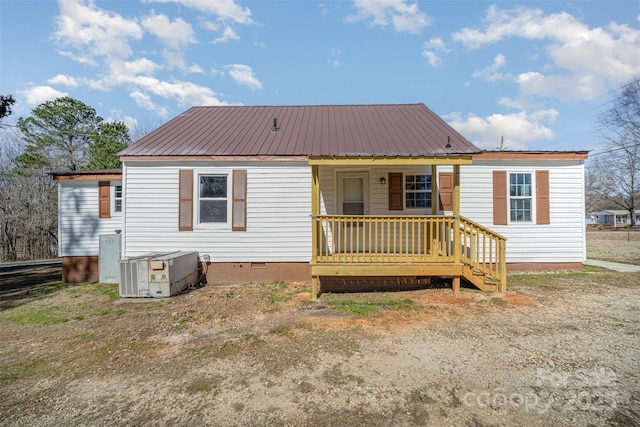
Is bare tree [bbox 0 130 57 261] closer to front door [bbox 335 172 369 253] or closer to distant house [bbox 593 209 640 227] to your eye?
front door [bbox 335 172 369 253]

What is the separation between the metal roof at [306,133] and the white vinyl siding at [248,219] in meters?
0.50

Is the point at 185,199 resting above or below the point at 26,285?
above

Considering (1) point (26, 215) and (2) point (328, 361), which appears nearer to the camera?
(2) point (328, 361)

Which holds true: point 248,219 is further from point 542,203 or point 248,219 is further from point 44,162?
point 44,162

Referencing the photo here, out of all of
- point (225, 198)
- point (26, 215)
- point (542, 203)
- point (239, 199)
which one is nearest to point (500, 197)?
point (542, 203)

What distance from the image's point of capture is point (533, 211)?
26.5 ft

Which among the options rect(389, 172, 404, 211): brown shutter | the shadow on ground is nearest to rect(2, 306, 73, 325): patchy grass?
the shadow on ground

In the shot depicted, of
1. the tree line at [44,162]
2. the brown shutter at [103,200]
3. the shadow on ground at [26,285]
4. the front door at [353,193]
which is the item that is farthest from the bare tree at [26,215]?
the front door at [353,193]

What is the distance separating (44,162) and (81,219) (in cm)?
1465

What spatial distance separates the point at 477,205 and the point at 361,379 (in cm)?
679

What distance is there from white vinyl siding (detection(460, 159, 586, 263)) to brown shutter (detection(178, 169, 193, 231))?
24.6ft

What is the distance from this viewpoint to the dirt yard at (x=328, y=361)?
2.59m

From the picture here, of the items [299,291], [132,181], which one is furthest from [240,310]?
[132,181]

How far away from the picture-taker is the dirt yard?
2.59m
